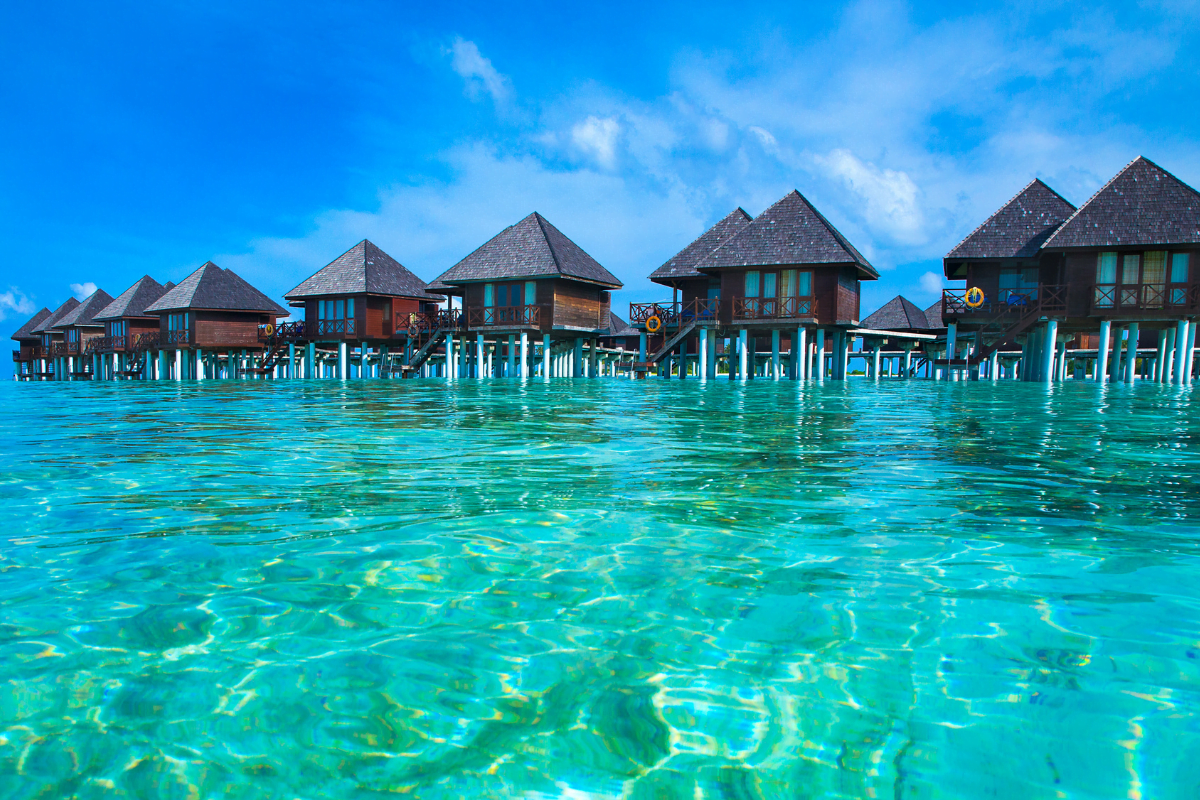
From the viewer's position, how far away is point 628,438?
8273 mm

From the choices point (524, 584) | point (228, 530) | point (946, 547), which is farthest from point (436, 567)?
point (946, 547)

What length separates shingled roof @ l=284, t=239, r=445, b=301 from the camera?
1460 inches

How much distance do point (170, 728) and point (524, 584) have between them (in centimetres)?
141

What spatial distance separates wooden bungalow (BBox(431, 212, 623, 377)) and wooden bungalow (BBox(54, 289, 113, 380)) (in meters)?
34.8

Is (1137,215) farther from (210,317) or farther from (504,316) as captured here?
(210,317)

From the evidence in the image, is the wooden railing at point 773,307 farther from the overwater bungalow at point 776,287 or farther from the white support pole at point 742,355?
the white support pole at point 742,355

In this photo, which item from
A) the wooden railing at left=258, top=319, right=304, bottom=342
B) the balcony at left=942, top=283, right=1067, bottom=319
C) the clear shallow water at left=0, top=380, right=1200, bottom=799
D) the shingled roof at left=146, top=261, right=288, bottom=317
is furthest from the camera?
the shingled roof at left=146, top=261, right=288, bottom=317

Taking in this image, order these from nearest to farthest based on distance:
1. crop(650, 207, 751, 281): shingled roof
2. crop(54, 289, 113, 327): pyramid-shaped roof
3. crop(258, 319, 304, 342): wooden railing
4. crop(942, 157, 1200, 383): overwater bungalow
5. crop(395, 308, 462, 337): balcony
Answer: crop(942, 157, 1200, 383): overwater bungalow → crop(650, 207, 751, 281): shingled roof → crop(395, 308, 462, 337): balcony → crop(258, 319, 304, 342): wooden railing → crop(54, 289, 113, 327): pyramid-shaped roof

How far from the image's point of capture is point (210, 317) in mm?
A: 41531

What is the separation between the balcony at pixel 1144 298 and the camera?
2277cm

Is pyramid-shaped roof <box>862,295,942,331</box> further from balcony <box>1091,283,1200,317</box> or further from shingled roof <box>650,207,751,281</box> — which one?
balcony <box>1091,283,1200,317</box>

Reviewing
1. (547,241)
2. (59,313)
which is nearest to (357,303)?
(547,241)

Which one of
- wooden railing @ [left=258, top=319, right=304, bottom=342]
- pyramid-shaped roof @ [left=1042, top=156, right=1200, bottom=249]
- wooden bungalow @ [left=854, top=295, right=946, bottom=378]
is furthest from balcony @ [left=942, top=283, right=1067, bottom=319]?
wooden railing @ [left=258, top=319, right=304, bottom=342]

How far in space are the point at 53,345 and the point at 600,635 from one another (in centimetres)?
6886
